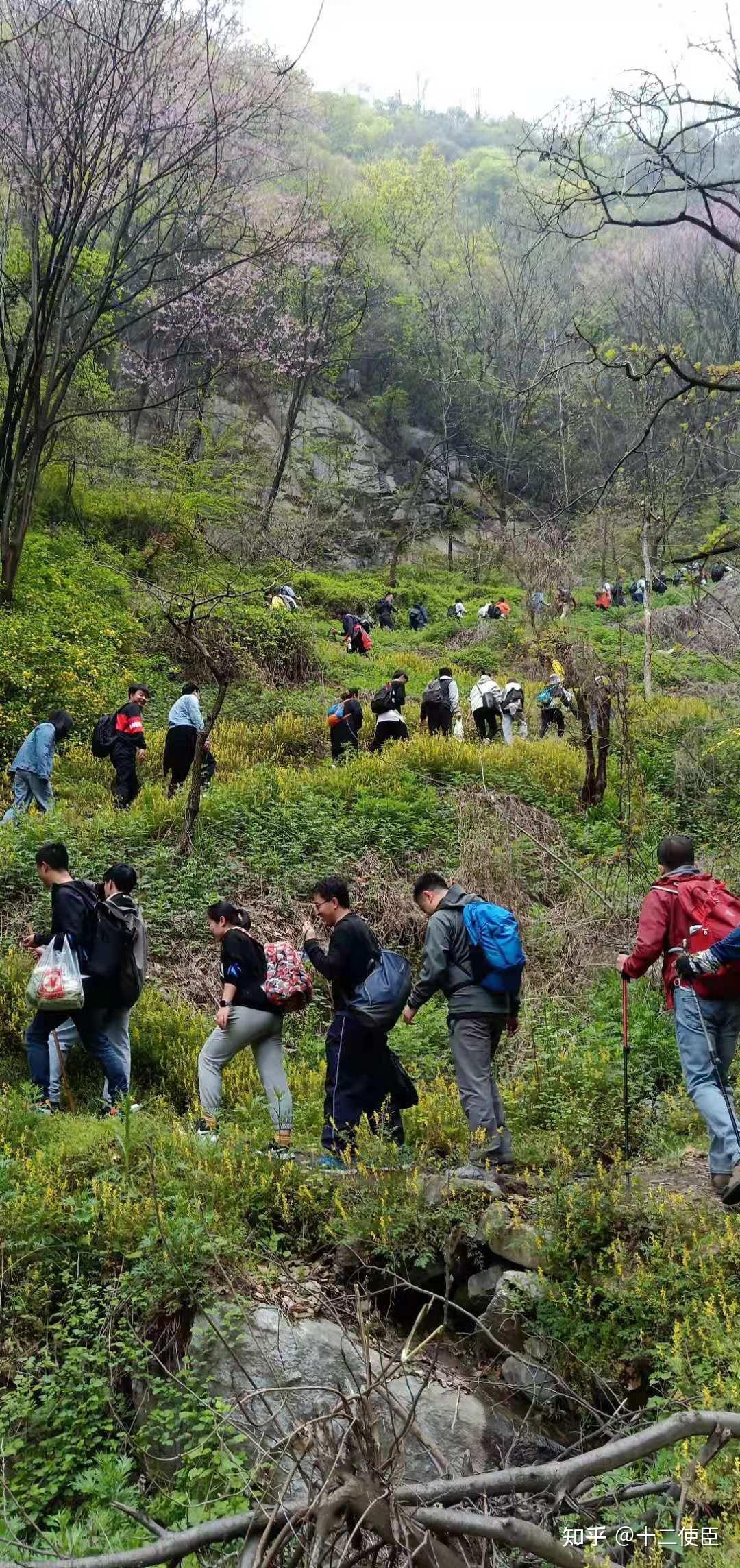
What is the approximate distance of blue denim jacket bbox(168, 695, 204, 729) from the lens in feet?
37.9

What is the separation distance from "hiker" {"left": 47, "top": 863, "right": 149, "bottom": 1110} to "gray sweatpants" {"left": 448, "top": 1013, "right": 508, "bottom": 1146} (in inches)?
92.4

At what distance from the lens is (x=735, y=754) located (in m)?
13.9

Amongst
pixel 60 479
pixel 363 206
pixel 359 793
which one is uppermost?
pixel 363 206

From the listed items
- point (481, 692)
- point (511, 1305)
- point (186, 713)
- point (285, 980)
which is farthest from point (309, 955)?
point (481, 692)

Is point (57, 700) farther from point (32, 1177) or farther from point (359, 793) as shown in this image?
point (32, 1177)

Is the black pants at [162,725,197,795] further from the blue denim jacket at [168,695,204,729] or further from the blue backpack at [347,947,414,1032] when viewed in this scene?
the blue backpack at [347,947,414,1032]

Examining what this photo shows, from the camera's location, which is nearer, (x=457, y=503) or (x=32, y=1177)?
(x=32, y=1177)

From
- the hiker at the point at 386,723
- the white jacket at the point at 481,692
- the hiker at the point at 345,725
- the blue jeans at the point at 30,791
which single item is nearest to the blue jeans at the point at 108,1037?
the blue jeans at the point at 30,791

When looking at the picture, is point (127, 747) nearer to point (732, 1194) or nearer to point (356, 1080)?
point (356, 1080)

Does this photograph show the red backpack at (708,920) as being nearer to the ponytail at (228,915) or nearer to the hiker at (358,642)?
the ponytail at (228,915)

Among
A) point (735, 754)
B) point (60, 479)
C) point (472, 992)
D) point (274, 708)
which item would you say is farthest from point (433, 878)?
point (60, 479)

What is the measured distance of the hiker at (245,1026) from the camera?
6109mm

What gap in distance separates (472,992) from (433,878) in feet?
2.31

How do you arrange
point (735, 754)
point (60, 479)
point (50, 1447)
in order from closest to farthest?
point (50, 1447)
point (735, 754)
point (60, 479)
